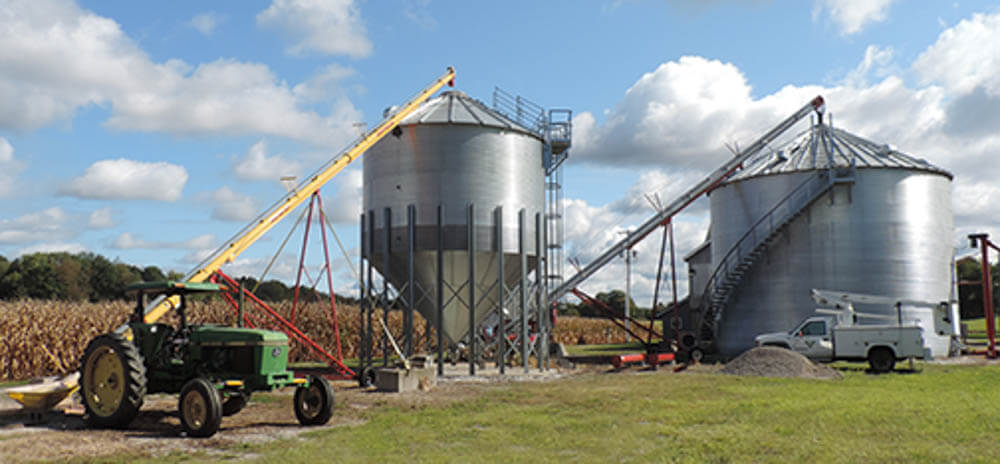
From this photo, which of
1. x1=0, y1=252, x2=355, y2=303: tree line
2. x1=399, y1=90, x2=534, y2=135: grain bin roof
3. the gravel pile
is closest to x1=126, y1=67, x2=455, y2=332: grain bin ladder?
x1=399, y1=90, x2=534, y2=135: grain bin roof

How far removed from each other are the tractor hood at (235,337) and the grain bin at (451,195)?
38.6 ft

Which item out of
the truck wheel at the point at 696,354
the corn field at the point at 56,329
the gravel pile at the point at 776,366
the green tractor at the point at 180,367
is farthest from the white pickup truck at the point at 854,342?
the green tractor at the point at 180,367

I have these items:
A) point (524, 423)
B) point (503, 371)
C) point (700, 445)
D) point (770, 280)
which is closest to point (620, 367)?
point (503, 371)

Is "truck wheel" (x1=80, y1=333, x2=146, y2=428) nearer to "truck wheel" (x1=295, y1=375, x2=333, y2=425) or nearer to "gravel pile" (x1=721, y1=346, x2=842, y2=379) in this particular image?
"truck wheel" (x1=295, y1=375, x2=333, y2=425)

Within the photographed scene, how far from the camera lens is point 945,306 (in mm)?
30844

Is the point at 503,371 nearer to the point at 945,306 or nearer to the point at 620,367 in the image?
the point at 620,367

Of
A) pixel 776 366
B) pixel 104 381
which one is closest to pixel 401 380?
pixel 104 381

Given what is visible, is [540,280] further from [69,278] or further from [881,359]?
[69,278]

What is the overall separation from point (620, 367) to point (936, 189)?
54.6ft

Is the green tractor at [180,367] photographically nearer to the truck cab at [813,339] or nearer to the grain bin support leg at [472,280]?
the grain bin support leg at [472,280]

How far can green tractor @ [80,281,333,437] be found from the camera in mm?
12945

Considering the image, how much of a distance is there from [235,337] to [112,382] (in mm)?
2193

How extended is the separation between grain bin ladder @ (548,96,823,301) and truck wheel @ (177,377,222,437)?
2177 cm

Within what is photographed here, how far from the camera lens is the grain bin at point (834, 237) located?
31.4 metres
